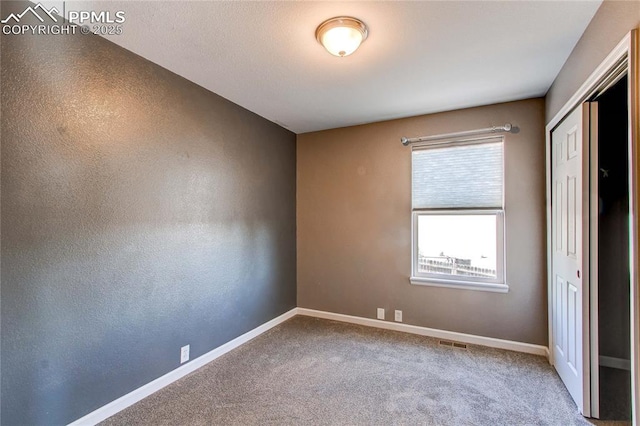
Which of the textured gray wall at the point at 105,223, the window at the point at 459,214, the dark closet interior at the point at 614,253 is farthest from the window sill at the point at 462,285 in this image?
the textured gray wall at the point at 105,223

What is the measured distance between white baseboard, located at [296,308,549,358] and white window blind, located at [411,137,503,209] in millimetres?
1386

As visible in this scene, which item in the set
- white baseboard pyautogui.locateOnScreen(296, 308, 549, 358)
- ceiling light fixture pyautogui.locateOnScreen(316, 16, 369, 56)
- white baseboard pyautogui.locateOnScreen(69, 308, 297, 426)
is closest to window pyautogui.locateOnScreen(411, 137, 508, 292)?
white baseboard pyautogui.locateOnScreen(296, 308, 549, 358)

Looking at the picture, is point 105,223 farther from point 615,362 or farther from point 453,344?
point 615,362

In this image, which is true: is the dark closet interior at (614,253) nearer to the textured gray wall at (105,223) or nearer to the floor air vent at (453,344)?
the floor air vent at (453,344)

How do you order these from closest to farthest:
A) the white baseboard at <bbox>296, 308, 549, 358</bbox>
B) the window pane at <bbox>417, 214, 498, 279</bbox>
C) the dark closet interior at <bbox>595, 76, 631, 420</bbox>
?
the dark closet interior at <bbox>595, 76, 631, 420</bbox>, the white baseboard at <bbox>296, 308, 549, 358</bbox>, the window pane at <bbox>417, 214, 498, 279</bbox>

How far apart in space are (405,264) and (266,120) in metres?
2.38

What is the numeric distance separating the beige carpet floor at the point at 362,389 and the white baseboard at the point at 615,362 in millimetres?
400

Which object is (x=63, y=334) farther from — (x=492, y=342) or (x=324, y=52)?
(x=492, y=342)

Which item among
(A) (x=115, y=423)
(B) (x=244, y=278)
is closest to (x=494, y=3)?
(B) (x=244, y=278)

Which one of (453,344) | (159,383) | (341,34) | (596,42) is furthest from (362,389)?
(596,42)

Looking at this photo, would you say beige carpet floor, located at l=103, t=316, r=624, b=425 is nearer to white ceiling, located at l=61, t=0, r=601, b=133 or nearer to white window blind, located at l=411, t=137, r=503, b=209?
white window blind, located at l=411, t=137, r=503, b=209

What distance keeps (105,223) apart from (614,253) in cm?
384

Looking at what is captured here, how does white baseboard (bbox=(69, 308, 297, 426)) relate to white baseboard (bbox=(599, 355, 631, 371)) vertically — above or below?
below

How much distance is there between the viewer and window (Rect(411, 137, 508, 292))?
318cm
